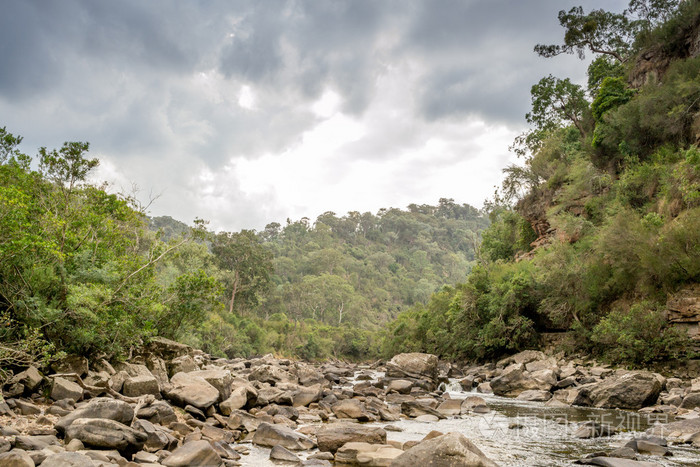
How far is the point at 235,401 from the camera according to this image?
32.7ft

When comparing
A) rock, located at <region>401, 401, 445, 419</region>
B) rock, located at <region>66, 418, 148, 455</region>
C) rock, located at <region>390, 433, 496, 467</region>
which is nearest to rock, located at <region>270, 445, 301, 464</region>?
rock, located at <region>390, 433, 496, 467</region>

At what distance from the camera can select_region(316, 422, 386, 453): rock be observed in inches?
292

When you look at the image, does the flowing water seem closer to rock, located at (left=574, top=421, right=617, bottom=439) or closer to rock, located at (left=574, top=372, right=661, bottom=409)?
rock, located at (left=574, top=421, right=617, bottom=439)

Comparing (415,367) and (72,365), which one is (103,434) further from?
(415,367)

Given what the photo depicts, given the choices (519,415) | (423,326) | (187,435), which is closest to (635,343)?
(519,415)

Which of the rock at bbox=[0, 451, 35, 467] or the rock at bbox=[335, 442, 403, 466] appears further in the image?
the rock at bbox=[335, 442, 403, 466]

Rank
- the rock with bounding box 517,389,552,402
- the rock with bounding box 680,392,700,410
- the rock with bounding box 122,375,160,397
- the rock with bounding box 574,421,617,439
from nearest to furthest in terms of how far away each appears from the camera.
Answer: the rock with bounding box 574,421,617,439 → the rock with bounding box 122,375,160,397 → the rock with bounding box 680,392,700,410 → the rock with bounding box 517,389,552,402

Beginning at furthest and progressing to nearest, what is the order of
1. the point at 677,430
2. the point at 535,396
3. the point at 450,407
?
the point at 535,396 < the point at 450,407 < the point at 677,430

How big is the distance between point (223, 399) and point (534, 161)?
104ft

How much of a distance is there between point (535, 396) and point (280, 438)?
32.7ft

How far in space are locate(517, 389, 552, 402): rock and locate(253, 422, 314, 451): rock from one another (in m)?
9.35

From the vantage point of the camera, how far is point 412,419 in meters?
11.1

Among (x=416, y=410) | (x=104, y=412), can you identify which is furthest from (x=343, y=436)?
(x=416, y=410)

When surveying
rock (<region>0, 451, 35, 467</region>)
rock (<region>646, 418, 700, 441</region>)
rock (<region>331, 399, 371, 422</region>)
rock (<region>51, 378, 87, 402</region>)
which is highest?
rock (<region>0, 451, 35, 467</region>)
